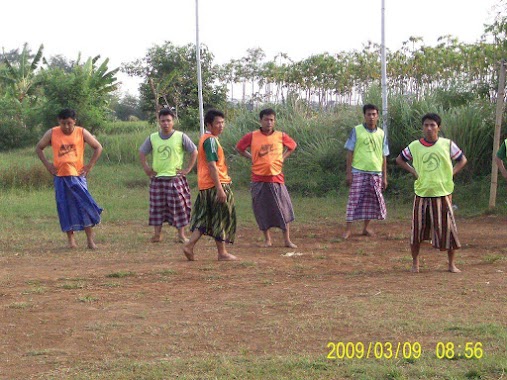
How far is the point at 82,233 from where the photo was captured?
1109cm

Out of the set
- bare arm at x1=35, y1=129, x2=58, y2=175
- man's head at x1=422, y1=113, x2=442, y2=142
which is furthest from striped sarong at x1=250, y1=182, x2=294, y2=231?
man's head at x1=422, y1=113, x2=442, y2=142

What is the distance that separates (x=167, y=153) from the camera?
9969mm

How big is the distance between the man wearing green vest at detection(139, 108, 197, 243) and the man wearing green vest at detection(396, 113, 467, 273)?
328 cm

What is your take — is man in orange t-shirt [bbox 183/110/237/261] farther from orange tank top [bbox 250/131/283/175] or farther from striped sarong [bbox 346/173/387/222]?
striped sarong [bbox 346/173/387/222]

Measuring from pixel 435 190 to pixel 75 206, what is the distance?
169 inches

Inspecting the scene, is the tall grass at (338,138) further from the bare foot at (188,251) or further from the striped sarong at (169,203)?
the bare foot at (188,251)

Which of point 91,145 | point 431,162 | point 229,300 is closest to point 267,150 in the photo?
point 91,145

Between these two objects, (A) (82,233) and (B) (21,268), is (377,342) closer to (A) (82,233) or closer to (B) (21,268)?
(B) (21,268)

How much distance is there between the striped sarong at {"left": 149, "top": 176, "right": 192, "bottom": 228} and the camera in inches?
397

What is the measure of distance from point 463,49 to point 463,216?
1070 cm

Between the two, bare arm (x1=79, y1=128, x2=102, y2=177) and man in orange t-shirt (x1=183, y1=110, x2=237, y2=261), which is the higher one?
bare arm (x1=79, y1=128, x2=102, y2=177)

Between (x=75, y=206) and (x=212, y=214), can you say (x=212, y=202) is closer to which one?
(x=212, y=214)

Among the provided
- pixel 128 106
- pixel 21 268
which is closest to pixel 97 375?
pixel 21 268
